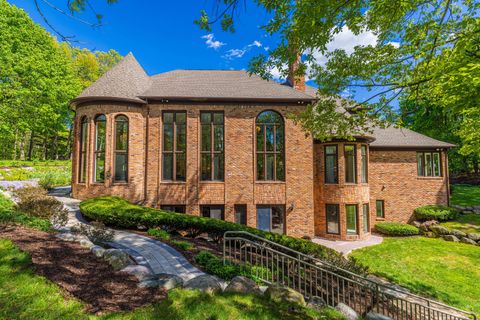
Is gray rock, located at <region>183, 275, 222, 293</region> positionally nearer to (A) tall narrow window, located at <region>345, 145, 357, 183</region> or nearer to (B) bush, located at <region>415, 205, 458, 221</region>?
(A) tall narrow window, located at <region>345, 145, 357, 183</region>

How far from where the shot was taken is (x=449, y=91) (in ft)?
17.7

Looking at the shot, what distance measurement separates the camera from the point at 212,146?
12461 millimetres

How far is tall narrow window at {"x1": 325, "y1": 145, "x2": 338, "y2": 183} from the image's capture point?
1312cm

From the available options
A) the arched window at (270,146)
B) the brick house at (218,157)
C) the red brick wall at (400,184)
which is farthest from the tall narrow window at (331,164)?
A: the red brick wall at (400,184)

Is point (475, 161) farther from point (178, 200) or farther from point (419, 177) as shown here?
point (178, 200)

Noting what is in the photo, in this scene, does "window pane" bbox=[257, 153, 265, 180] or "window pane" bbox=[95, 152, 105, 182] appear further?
"window pane" bbox=[257, 153, 265, 180]

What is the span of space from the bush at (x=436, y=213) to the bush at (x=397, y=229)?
1.48 meters

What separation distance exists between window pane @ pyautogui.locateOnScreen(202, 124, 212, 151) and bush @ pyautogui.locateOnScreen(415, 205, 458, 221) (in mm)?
14354

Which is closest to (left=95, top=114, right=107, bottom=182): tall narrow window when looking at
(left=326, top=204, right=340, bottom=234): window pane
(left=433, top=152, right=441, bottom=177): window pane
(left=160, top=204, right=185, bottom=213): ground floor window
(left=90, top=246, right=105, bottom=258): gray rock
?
(left=160, top=204, right=185, bottom=213): ground floor window

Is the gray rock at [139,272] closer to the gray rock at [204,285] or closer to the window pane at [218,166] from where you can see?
the gray rock at [204,285]

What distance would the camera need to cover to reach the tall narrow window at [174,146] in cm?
1242

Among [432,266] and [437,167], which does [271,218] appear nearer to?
[432,266]

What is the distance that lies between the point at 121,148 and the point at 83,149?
8.33ft

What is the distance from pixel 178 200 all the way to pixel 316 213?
8173mm
